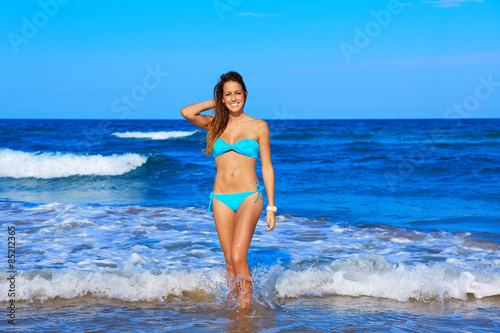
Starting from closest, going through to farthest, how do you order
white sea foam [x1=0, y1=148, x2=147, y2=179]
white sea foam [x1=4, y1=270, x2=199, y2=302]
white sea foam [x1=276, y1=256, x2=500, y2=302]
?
white sea foam [x1=4, y1=270, x2=199, y2=302]
white sea foam [x1=276, y1=256, x2=500, y2=302]
white sea foam [x1=0, y1=148, x2=147, y2=179]

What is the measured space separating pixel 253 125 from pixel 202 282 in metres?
2.17

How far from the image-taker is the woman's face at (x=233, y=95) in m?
4.44

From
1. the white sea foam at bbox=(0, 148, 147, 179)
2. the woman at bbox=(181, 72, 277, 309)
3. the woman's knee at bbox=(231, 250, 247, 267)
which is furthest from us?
the white sea foam at bbox=(0, 148, 147, 179)

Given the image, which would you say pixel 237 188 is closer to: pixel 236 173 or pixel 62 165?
pixel 236 173

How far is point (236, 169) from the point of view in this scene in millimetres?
4488

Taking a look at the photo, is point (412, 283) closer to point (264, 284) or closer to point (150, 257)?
point (264, 284)

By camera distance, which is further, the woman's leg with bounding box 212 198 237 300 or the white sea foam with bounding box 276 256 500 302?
the white sea foam with bounding box 276 256 500 302

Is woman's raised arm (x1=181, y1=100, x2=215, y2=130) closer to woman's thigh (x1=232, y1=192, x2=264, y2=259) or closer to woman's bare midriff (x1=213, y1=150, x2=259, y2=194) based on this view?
woman's bare midriff (x1=213, y1=150, x2=259, y2=194)

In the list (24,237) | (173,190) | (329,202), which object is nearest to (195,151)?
(173,190)

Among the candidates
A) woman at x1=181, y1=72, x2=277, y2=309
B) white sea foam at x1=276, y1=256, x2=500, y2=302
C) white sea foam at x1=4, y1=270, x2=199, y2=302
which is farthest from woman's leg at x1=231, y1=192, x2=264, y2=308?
white sea foam at x1=4, y1=270, x2=199, y2=302

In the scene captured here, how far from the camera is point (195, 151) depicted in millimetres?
27094

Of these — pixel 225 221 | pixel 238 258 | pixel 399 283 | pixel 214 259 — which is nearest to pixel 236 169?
pixel 225 221

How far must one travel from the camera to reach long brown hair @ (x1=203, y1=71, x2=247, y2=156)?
4.49 m

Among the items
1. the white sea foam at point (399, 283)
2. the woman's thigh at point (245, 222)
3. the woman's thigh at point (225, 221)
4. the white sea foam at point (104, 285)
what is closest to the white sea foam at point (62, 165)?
the white sea foam at point (104, 285)
